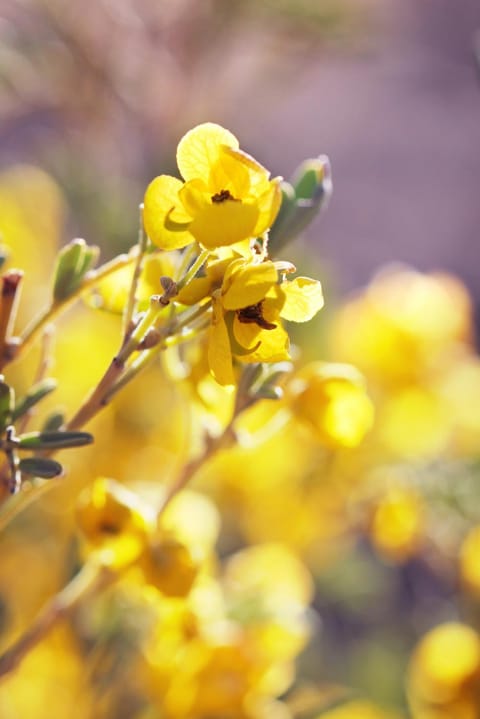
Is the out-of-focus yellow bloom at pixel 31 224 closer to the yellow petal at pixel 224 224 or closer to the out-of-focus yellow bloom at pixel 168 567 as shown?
the out-of-focus yellow bloom at pixel 168 567

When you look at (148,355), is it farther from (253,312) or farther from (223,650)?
(223,650)

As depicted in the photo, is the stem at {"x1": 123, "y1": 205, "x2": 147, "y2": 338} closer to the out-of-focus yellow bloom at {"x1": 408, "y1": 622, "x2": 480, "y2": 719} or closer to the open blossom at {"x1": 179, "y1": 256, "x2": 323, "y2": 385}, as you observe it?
the open blossom at {"x1": 179, "y1": 256, "x2": 323, "y2": 385}

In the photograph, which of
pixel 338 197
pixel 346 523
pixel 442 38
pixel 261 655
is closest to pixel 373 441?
pixel 346 523

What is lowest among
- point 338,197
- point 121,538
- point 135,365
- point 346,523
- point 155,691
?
point 338,197

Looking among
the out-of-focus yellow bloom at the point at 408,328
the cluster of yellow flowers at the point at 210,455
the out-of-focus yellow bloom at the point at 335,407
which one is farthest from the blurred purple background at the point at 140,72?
the out-of-focus yellow bloom at the point at 335,407

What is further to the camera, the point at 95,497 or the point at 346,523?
the point at 346,523

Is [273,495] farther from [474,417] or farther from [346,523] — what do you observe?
[474,417]

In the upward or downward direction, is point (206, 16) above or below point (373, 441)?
above
